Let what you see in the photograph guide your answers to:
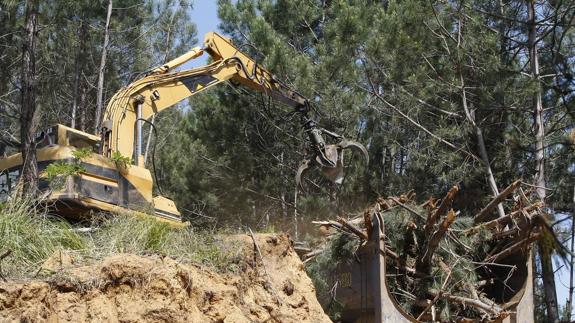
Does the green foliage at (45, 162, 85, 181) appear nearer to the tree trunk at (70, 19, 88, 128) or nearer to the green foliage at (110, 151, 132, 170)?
the green foliage at (110, 151, 132, 170)

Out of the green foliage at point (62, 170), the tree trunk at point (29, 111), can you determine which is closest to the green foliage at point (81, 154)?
the green foliage at point (62, 170)

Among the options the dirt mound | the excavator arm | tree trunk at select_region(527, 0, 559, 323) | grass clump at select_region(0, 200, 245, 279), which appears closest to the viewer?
the dirt mound

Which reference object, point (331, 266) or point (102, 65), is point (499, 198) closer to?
point (331, 266)

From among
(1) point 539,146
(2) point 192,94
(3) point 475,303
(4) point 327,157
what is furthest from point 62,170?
(1) point 539,146

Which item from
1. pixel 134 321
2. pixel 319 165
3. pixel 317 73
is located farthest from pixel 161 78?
pixel 317 73

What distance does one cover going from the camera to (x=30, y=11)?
10.3m

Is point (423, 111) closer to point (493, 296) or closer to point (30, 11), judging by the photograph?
point (493, 296)

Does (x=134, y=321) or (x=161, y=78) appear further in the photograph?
(x=161, y=78)

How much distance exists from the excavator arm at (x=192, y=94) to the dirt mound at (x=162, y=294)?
105 inches

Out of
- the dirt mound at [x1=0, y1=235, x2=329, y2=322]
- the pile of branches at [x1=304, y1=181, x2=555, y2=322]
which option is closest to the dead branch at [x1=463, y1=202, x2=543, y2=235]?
the pile of branches at [x1=304, y1=181, x2=555, y2=322]

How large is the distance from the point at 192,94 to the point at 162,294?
15.8ft

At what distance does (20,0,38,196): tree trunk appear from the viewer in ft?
29.7

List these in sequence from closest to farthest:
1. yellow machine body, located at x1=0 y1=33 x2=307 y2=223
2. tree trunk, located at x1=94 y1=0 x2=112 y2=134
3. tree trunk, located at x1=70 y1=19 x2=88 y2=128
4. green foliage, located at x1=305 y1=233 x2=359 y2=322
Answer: yellow machine body, located at x1=0 y1=33 x2=307 y2=223, green foliage, located at x1=305 y1=233 x2=359 y2=322, tree trunk, located at x1=94 y1=0 x2=112 y2=134, tree trunk, located at x1=70 y1=19 x2=88 y2=128

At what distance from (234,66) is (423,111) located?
536cm
